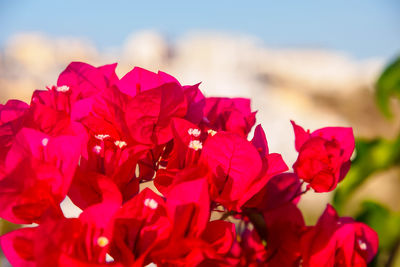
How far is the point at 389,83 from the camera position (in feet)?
3.77

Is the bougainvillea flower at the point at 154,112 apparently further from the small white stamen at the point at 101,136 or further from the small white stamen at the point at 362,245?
the small white stamen at the point at 362,245

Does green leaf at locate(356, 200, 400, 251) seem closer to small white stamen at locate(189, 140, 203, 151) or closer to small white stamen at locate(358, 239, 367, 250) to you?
small white stamen at locate(358, 239, 367, 250)

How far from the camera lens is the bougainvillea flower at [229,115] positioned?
0.53 meters

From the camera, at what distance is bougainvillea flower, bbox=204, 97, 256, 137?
1.73 ft

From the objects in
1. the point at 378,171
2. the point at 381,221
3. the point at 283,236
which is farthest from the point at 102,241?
the point at 378,171

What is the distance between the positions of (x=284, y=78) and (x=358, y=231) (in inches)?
236

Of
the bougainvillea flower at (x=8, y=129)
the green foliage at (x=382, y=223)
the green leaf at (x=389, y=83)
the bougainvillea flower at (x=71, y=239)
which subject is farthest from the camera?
the green leaf at (x=389, y=83)

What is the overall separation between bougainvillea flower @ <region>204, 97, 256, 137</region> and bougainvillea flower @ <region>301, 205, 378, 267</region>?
0.13 m

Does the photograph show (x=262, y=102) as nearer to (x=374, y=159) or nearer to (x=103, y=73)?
(x=374, y=159)

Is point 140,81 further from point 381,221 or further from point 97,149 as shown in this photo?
point 381,221

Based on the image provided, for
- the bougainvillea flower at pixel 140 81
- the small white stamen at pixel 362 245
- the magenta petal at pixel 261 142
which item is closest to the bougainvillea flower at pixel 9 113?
the bougainvillea flower at pixel 140 81

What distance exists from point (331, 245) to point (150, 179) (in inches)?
7.7

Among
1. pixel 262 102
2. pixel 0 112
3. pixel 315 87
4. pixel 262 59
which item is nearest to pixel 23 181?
pixel 0 112

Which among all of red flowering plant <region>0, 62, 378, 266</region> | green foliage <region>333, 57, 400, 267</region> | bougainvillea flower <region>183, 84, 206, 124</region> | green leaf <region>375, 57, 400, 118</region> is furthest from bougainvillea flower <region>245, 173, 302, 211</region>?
green leaf <region>375, 57, 400, 118</region>
